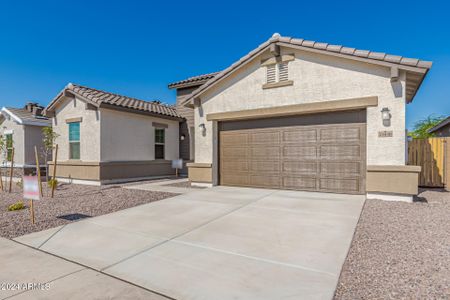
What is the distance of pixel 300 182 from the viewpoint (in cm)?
877

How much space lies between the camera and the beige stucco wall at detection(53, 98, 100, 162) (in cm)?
1150

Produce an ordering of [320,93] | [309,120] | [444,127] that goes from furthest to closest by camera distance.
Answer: [444,127]
[309,120]
[320,93]

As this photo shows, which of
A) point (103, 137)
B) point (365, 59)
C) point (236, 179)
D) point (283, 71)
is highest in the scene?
point (283, 71)

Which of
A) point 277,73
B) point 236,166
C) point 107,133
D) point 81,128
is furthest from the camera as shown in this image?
point 81,128

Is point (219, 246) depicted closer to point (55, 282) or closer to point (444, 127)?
point (55, 282)

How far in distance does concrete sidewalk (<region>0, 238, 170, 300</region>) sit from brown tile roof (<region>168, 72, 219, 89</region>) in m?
13.1

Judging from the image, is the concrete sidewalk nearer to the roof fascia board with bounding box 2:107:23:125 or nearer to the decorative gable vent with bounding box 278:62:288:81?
the decorative gable vent with bounding box 278:62:288:81

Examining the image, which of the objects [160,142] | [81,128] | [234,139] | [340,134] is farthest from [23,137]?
[340,134]

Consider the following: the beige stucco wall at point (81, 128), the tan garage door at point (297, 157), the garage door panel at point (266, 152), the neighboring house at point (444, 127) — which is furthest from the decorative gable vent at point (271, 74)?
the neighboring house at point (444, 127)

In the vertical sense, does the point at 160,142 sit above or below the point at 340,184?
above

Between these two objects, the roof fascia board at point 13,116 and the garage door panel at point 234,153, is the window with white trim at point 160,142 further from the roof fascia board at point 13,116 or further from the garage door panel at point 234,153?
the roof fascia board at point 13,116

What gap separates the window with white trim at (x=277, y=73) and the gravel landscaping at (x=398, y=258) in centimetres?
538

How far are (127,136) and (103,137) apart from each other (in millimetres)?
1301

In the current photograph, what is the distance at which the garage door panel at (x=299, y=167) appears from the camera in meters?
8.53
